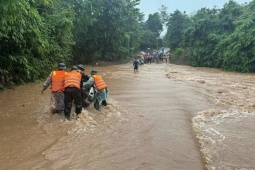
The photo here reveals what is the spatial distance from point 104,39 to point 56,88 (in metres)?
25.7

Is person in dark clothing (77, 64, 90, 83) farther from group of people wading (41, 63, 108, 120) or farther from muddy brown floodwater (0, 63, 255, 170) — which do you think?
muddy brown floodwater (0, 63, 255, 170)

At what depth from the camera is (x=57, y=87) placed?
25.1ft

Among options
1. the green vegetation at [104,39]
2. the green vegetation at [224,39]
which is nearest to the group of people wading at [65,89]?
the green vegetation at [104,39]

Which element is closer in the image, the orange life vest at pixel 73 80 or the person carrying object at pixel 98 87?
the orange life vest at pixel 73 80

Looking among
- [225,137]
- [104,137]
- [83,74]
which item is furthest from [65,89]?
[225,137]

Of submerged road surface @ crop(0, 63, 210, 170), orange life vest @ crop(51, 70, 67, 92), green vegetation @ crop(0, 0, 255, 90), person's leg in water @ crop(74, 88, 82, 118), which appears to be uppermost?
green vegetation @ crop(0, 0, 255, 90)

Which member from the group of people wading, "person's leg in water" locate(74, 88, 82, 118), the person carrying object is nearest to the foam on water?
the person carrying object

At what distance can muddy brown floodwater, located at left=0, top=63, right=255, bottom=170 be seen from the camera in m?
5.16

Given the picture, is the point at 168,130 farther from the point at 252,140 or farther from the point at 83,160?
the point at 83,160

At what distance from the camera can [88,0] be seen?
90.9 feet

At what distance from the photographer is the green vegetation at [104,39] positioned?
45.6ft

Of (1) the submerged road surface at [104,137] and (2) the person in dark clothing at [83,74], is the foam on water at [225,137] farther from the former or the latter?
(2) the person in dark clothing at [83,74]

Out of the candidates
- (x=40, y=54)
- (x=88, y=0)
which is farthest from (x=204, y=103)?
(x=88, y=0)

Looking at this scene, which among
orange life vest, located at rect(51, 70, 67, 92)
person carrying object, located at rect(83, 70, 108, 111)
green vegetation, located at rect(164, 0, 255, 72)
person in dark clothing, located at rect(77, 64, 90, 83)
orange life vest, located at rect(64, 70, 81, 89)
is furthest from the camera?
green vegetation, located at rect(164, 0, 255, 72)
